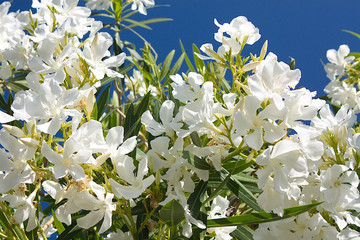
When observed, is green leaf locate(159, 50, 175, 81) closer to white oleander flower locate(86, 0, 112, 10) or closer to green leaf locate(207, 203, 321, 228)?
white oleander flower locate(86, 0, 112, 10)

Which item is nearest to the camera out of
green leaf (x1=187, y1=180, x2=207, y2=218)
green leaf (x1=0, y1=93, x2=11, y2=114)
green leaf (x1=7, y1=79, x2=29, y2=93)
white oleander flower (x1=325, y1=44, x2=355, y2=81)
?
green leaf (x1=187, y1=180, x2=207, y2=218)

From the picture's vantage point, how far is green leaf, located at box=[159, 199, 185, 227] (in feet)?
2.56

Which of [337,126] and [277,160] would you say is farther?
[337,126]

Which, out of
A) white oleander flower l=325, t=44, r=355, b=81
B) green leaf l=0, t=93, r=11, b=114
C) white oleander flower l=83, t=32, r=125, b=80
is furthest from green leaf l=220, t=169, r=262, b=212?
white oleander flower l=325, t=44, r=355, b=81

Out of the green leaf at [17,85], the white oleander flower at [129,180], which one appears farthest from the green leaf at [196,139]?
the green leaf at [17,85]

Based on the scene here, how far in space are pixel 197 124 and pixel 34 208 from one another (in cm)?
39

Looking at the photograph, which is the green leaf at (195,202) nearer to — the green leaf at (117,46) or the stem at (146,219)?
the stem at (146,219)

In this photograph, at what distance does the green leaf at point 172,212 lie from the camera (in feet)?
2.56

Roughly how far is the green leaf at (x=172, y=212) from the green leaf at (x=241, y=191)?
13 centimetres

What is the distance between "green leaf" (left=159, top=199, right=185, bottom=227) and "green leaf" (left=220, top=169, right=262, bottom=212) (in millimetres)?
135

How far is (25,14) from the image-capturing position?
147 cm

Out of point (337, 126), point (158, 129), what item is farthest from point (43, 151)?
point (337, 126)

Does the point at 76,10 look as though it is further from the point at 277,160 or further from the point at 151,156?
the point at 277,160

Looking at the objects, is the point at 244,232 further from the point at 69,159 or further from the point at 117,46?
the point at 117,46
